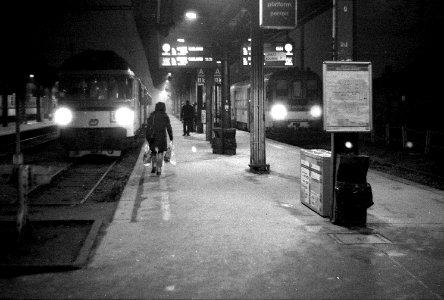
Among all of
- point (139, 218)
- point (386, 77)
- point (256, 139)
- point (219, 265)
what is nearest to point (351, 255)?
point (219, 265)

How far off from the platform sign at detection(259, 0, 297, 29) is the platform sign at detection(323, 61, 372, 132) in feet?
13.8

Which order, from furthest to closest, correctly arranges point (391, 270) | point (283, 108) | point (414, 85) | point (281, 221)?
point (414, 85)
point (283, 108)
point (281, 221)
point (391, 270)

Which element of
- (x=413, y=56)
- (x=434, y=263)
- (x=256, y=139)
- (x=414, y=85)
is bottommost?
(x=434, y=263)

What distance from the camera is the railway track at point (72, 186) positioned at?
31.6 ft

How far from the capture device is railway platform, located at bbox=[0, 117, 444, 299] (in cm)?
470

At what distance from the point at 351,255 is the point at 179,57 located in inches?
641

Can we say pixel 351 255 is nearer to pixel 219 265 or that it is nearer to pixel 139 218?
pixel 219 265

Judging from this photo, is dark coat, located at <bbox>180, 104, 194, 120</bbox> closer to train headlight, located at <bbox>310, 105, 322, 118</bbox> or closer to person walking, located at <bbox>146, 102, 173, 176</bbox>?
train headlight, located at <bbox>310, 105, 322, 118</bbox>

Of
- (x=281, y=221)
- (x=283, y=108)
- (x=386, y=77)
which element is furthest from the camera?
(x=386, y=77)

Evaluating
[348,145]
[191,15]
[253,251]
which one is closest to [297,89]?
[191,15]

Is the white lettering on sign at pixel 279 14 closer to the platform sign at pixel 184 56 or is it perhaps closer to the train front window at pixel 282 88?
the platform sign at pixel 184 56

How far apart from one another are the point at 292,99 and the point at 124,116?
42.4 ft

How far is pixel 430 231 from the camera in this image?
6867 mm

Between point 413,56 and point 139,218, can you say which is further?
point 413,56
